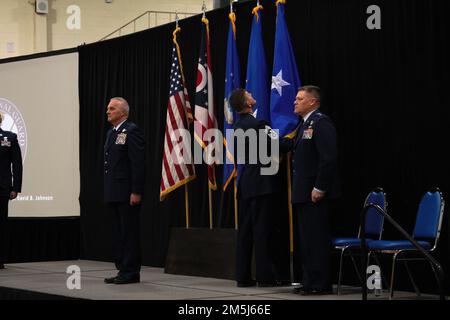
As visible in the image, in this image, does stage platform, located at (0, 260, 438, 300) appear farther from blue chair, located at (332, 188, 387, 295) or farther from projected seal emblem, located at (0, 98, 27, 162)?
projected seal emblem, located at (0, 98, 27, 162)

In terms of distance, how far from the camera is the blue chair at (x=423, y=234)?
17.4 feet

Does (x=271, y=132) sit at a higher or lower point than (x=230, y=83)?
lower

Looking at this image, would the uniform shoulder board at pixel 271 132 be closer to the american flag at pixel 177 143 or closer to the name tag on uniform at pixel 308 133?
the name tag on uniform at pixel 308 133

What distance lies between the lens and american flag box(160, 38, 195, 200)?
746cm

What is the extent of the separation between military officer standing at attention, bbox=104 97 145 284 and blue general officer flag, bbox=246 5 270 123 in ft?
3.45

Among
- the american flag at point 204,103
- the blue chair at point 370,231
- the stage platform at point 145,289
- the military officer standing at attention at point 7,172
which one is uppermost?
the american flag at point 204,103

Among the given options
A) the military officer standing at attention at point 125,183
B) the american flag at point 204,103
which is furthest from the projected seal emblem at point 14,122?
the military officer standing at attention at point 125,183

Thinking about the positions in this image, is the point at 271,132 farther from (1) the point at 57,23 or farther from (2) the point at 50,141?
(1) the point at 57,23

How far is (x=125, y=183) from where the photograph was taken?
637cm

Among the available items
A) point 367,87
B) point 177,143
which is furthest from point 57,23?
point 367,87

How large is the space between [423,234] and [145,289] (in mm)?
2130

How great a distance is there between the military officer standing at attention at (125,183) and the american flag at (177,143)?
3.45 feet

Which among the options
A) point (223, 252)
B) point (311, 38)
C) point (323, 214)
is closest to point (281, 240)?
point (223, 252)

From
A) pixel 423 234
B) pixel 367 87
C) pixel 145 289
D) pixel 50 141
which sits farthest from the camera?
pixel 50 141
